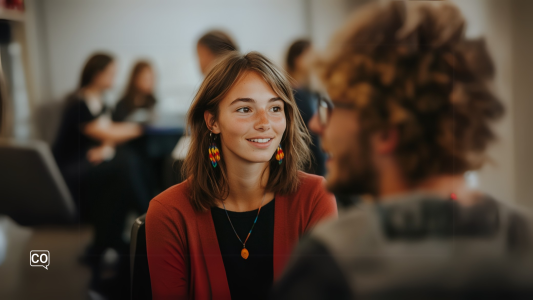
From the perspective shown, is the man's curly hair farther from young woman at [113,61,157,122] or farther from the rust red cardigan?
young woman at [113,61,157,122]

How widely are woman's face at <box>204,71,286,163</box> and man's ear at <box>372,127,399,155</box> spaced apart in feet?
1.10

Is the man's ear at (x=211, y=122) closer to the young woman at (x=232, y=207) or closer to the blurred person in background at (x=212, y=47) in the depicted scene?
the young woman at (x=232, y=207)

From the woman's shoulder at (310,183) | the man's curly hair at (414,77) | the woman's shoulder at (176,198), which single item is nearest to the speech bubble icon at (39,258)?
the woman's shoulder at (176,198)

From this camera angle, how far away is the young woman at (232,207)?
1.69 m

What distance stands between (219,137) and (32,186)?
786 millimetres

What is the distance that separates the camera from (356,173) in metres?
1.71

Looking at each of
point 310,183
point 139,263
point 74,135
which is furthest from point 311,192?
point 74,135

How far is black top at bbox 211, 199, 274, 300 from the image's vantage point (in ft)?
5.69

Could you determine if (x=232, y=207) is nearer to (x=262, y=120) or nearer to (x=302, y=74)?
(x=262, y=120)

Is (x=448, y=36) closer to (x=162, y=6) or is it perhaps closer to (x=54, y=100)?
(x=162, y=6)

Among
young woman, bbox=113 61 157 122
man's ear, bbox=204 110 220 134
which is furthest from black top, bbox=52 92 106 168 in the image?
man's ear, bbox=204 110 220 134

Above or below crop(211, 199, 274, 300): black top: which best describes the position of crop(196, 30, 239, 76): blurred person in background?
above

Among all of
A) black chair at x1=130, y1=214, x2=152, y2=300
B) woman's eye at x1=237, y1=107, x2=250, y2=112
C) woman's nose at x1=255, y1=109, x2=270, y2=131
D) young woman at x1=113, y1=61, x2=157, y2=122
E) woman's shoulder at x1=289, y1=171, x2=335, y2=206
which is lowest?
black chair at x1=130, y1=214, x2=152, y2=300

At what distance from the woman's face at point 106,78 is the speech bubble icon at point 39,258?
0.69 meters
